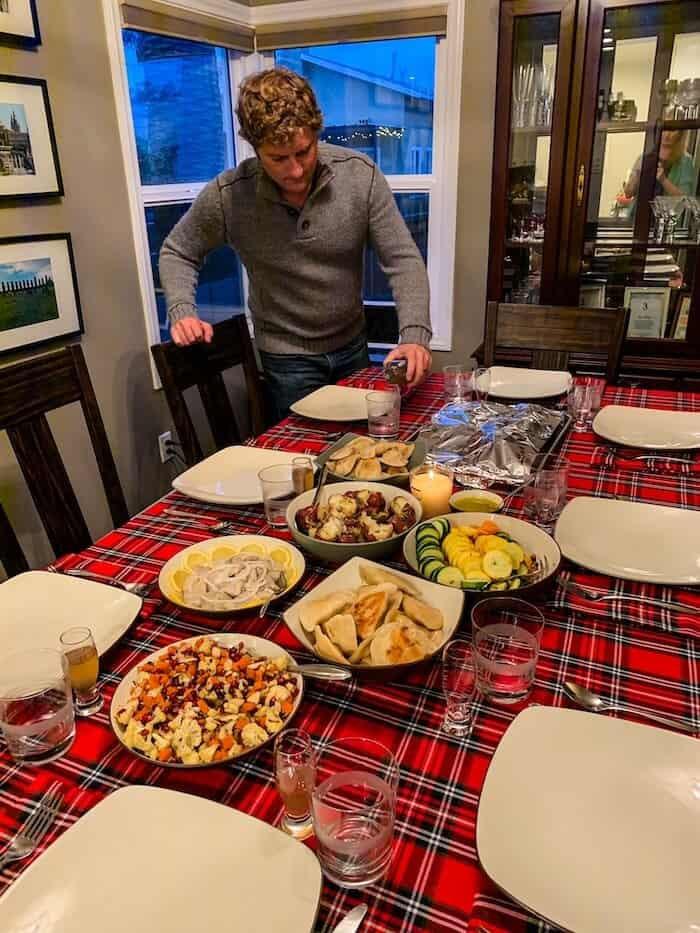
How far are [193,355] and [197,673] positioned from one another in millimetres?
1222

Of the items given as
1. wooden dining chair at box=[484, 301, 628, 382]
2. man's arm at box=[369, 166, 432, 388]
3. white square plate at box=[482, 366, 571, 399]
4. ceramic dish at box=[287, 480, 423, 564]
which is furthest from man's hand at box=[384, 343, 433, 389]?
ceramic dish at box=[287, 480, 423, 564]

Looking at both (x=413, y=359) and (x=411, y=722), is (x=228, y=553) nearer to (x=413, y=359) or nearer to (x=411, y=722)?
(x=411, y=722)

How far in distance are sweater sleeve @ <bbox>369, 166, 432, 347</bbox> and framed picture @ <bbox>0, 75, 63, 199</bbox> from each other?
3.30ft

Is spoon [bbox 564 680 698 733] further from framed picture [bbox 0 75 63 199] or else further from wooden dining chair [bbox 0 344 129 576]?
framed picture [bbox 0 75 63 199]

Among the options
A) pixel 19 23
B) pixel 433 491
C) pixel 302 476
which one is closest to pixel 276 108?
pixel 19 23

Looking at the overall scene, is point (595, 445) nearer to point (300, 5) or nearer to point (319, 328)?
point (319, 328)

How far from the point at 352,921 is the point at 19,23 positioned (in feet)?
7.80

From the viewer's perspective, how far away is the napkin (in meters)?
1.55

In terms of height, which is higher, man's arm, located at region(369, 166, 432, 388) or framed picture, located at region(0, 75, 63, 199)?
framed picture, located at region(0, 75, 63, 199)

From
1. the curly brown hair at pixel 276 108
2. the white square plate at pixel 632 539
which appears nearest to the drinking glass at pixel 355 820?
the white square plate at pixel 632 539

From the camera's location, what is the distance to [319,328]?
2.34 meters

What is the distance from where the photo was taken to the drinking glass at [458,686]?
2.85ft

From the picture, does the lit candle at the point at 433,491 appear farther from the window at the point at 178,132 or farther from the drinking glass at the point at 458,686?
the window at the point at 178,132

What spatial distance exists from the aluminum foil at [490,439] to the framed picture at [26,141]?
1.42 m
